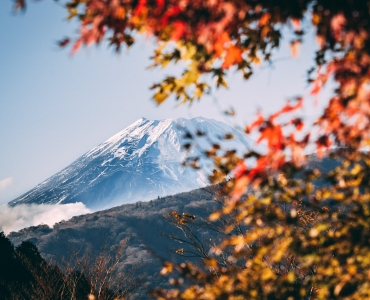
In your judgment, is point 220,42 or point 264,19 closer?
point 220,42

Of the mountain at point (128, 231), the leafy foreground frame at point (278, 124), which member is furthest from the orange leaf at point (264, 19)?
the mountain at point (128, 231)

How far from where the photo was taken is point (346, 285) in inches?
87.5

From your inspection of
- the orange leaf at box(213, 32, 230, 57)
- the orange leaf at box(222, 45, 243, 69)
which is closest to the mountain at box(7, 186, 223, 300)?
the orange leaf at box(222, 45, 243, 69)

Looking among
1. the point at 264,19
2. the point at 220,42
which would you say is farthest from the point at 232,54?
the point at 264,19

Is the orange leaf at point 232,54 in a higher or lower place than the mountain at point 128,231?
higher

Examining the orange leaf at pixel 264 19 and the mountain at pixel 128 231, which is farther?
the mountain at pixel 128 231

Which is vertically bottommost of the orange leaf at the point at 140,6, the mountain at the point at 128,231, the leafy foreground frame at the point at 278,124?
the mountain at the point at 128,231

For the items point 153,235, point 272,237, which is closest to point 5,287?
point 272,237

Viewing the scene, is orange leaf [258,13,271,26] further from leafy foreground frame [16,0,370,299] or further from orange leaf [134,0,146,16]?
orange leaf [134,0,146,16]

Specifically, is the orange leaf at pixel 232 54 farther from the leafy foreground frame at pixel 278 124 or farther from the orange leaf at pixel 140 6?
the orange leaf at pixel 140 6

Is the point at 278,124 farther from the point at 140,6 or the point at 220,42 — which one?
the point at 140,6

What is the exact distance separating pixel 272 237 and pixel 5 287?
21.4 metres

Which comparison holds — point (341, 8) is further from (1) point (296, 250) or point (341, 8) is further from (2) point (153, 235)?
(2) point (153, 235)

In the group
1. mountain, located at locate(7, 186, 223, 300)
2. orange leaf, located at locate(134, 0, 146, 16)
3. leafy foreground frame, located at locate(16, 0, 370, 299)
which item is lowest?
mountain, located at locate(7, 186, 223, 300)
